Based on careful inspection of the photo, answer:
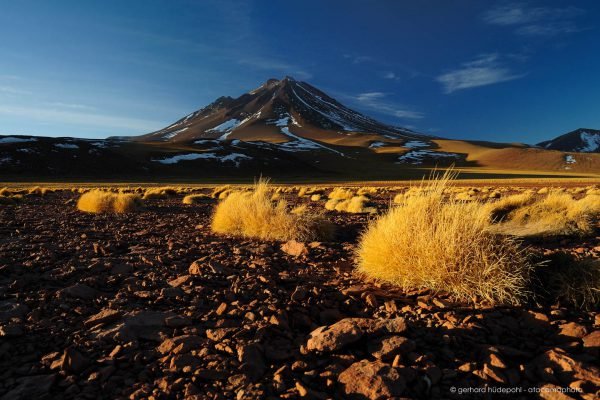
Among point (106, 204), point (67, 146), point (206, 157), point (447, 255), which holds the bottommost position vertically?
point (106, 204)

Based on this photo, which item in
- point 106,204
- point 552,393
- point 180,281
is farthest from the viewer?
point 106,204

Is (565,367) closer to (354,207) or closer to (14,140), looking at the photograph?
(354,207)

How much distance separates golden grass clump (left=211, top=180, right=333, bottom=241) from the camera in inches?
297

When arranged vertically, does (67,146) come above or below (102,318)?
above

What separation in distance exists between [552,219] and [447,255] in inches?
243

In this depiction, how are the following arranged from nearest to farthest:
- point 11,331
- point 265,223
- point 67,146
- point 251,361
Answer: point 251,361, point 11,331, point 265,223, point 67,146

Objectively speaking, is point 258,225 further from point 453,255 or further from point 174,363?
point 174,363

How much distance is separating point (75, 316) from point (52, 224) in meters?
7.25

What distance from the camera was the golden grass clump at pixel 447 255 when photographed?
3713 mm

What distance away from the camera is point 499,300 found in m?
3.57

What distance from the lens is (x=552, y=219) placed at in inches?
333

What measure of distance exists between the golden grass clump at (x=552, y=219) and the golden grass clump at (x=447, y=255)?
8.80 feet

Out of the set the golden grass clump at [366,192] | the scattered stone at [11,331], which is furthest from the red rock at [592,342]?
the golden grass clump at [366,192]

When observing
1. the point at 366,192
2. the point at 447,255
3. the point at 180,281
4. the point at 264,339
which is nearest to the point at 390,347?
the point at 264,339
